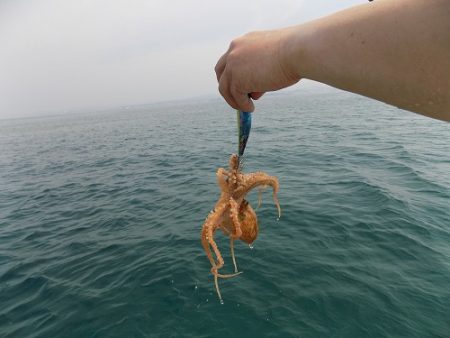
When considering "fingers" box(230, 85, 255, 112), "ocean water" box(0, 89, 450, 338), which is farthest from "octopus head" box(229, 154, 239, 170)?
"ocean water" box(0, 89, 450, 338)

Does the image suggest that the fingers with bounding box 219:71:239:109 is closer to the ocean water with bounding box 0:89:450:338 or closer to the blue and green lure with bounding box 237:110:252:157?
the blue and green lure with bounding box 237:110:252:157

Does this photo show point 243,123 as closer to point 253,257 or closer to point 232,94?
point 232,94

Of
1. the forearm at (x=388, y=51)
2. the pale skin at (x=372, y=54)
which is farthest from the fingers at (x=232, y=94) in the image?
the forearm at (x=388, y=51)

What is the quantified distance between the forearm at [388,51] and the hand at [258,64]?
0.34 ft

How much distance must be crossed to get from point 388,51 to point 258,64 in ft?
2.41

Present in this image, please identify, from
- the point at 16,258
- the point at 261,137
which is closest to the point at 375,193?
the point at 16,258

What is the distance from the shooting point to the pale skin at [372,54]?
3.85 ft

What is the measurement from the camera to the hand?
67.7 inches

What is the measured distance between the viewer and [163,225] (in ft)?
34.7

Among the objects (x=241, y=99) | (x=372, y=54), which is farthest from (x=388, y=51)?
(x=241, y=99)

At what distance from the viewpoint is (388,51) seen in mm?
1279

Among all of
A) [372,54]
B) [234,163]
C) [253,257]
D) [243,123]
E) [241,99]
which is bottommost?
[253,257]

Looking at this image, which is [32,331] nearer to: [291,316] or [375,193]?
[291,316]

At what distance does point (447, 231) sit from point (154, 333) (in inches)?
323
